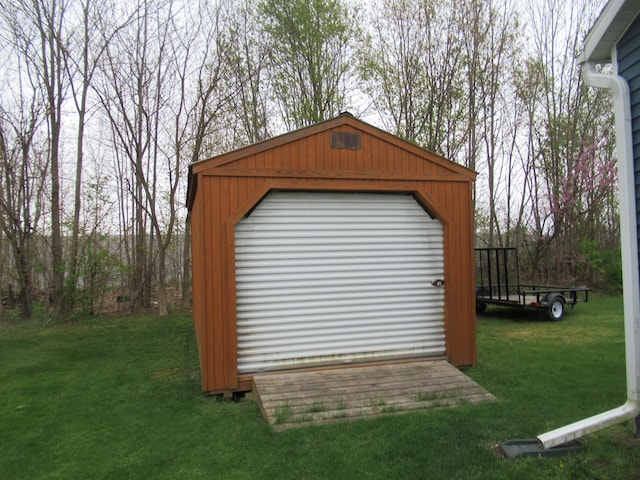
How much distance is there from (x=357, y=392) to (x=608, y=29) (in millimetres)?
3964

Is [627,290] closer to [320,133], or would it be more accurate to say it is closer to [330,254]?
[330,254]

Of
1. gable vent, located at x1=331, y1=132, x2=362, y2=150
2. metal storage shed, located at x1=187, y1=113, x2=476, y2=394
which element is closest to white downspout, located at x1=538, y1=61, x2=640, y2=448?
metal storage shed, located at x1=187, y1=113, x2=476, y2=394

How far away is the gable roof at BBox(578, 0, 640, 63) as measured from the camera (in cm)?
327

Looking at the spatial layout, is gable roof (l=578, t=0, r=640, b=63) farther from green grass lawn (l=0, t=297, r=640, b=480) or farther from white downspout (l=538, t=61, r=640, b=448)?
green grass lawn (l=0, t=297, r=640, b=480)

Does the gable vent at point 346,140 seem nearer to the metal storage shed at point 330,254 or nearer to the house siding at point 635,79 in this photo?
the metal storage shed at point 330,254

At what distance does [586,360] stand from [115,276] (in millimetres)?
10742

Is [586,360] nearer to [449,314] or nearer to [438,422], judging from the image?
[449,314]

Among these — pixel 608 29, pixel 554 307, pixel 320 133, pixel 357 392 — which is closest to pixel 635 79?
pixel 608 29

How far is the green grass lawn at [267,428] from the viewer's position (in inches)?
127

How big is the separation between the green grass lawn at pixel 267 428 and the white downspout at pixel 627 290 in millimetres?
171

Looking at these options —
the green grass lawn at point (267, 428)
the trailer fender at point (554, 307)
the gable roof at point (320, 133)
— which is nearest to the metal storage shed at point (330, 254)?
the gable roof at point (320, 133)

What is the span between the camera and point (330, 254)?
568 centimetres

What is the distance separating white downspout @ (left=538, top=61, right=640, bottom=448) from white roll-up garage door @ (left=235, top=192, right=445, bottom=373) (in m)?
2.60

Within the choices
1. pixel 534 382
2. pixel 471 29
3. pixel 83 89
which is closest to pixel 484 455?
pixel 534 382
